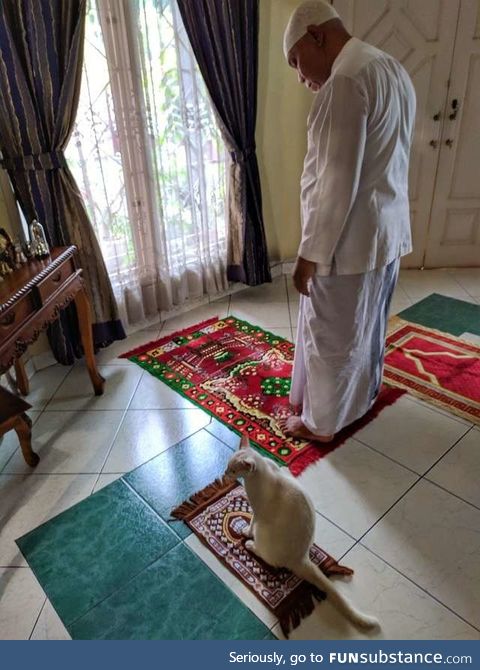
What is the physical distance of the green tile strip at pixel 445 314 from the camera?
2633mm

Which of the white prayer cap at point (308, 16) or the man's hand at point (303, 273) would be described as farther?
the man's hand at point (303, 273)

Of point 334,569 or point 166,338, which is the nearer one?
point 334,569

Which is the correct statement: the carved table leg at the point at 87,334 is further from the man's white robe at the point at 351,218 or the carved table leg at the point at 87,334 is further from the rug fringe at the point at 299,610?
the rug fringe at the point at 299,610

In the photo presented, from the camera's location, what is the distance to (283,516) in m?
1.23

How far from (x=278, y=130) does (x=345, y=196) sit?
205cm

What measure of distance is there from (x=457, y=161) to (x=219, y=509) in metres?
2.97

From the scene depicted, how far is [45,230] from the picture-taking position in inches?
84.1

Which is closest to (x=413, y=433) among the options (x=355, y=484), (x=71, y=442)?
(x=355, y=484)

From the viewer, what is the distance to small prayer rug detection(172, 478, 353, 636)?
125cm

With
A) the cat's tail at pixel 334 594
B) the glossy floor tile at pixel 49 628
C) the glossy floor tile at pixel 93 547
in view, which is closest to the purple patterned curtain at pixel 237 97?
the glossy floor tile at pixel 93 547

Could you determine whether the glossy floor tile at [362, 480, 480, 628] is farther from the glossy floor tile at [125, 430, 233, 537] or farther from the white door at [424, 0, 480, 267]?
the white door at [424, 0, 480, 267]

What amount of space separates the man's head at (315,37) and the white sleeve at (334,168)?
174mm

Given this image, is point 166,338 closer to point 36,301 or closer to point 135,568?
point 36,301

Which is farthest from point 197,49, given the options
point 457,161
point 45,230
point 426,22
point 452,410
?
point 452,410
